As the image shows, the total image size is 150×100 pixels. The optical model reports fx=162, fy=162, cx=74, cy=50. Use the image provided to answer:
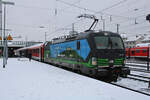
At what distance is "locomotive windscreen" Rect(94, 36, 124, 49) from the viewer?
8758 millimetres

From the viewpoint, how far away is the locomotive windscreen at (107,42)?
8.76m

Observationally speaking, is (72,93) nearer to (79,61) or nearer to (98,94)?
(98,94)

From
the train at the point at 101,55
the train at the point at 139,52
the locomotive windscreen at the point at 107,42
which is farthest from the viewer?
the train at the point at 139,52

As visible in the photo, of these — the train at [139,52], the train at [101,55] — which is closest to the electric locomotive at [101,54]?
the train at [101,55]

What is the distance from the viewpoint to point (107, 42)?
895 centimetres

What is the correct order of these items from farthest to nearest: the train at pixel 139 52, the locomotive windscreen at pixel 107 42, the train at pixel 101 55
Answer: the train at pixel 139 52, the locomotive windscreen at pixel 107 42, the train at pixel 101 55

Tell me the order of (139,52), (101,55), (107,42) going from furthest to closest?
(139,52) < (107,42) < (101,55)

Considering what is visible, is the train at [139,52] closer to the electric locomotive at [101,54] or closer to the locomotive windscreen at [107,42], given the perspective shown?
the locomotive windscreen at [107,42]

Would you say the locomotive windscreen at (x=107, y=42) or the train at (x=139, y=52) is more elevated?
the locomotive windscreen at (x=107, y=42)

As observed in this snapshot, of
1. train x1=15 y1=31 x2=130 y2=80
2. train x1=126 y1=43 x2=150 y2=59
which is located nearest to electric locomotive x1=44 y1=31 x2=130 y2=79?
train x1=15 y1=31 x2=130 y2=80

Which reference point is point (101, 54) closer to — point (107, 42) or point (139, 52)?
point (107, 42)

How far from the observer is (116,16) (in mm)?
19078

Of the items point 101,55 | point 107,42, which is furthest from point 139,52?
point 101,55

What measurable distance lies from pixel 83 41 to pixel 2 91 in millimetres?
5072
